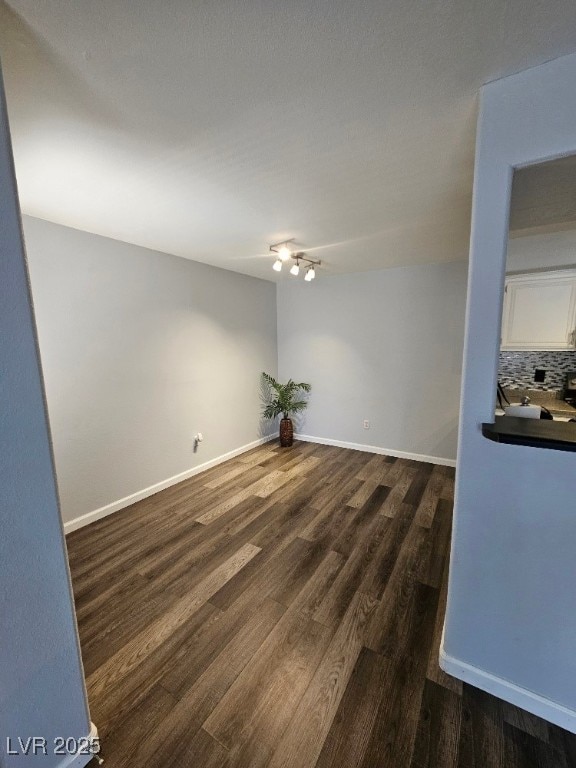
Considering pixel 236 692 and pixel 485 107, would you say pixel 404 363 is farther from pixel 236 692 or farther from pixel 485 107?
pixel 236 692

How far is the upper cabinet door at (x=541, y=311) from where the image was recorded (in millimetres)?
2689

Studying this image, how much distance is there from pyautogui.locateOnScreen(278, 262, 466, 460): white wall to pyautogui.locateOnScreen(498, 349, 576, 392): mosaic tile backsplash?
460 millimetres

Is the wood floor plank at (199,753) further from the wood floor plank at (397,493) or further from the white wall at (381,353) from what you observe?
the white wall at (381,353)

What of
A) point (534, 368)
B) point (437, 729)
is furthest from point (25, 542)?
point (534, 368)

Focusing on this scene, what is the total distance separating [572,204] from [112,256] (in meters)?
3.24

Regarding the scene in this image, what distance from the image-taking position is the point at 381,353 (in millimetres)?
3920

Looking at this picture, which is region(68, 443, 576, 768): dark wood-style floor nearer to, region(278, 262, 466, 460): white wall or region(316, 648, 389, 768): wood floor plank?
region(316, 648, 389, 768): wood floor plank

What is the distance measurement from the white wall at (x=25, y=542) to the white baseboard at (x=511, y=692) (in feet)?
5.09

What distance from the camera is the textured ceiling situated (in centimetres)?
87

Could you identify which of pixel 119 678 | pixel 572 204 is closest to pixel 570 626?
pixel 119 678

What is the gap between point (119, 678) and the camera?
1.36 metres

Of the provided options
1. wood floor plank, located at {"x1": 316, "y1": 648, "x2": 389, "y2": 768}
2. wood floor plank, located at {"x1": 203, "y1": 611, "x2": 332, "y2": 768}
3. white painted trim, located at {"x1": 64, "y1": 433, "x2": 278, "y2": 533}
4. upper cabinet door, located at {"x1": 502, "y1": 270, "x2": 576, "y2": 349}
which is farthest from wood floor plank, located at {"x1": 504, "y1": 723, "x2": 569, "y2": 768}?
white painted trim, located at {"x1": 64, "y1": 433, "x2": 278, "y2": 533}

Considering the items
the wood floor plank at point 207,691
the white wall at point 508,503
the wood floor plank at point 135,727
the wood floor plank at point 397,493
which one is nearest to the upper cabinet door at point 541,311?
the wood floor plank at point 397,493

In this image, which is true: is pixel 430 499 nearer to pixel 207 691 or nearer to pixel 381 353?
pixel 381 353
